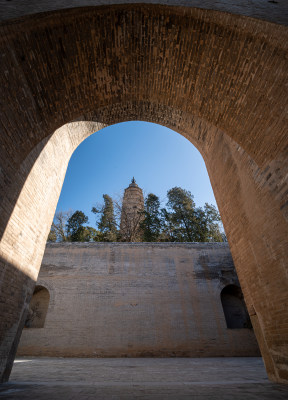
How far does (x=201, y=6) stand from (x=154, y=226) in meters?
19.5

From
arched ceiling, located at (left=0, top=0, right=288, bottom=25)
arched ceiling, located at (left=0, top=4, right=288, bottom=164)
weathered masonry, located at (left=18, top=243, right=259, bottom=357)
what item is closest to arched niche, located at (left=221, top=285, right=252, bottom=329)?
weathered masonry, located at (left=18, top=243, right=259, bottom=357)

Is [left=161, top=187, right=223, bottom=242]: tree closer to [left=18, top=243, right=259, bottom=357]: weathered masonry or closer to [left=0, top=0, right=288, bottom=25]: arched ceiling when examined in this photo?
[left=18, top=243, right=259, bottom=357]: weathered masonry

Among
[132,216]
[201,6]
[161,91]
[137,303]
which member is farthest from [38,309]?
[132,216]

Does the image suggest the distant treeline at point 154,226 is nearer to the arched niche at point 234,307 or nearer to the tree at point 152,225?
the tree at point 152,225

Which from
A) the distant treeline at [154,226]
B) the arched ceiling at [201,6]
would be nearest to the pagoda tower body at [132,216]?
the distant treeline at [154,226]

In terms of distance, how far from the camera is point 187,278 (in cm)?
1309

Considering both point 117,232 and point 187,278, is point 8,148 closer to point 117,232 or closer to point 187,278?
point 187,278

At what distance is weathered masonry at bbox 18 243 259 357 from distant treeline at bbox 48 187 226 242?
7.72 m

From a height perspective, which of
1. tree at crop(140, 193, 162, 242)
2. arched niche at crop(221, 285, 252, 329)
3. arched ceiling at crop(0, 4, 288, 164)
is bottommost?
arched niche at crop(221, 285, 252, 329)

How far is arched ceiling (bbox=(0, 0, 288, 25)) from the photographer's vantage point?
121 inches

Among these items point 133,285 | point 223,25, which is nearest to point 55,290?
point 133,285

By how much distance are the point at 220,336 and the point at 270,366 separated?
8.40 m

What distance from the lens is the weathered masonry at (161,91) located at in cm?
340

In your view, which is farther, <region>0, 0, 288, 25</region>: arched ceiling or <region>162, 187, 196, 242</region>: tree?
<region>162, 187, 196, 242</region>: tree
